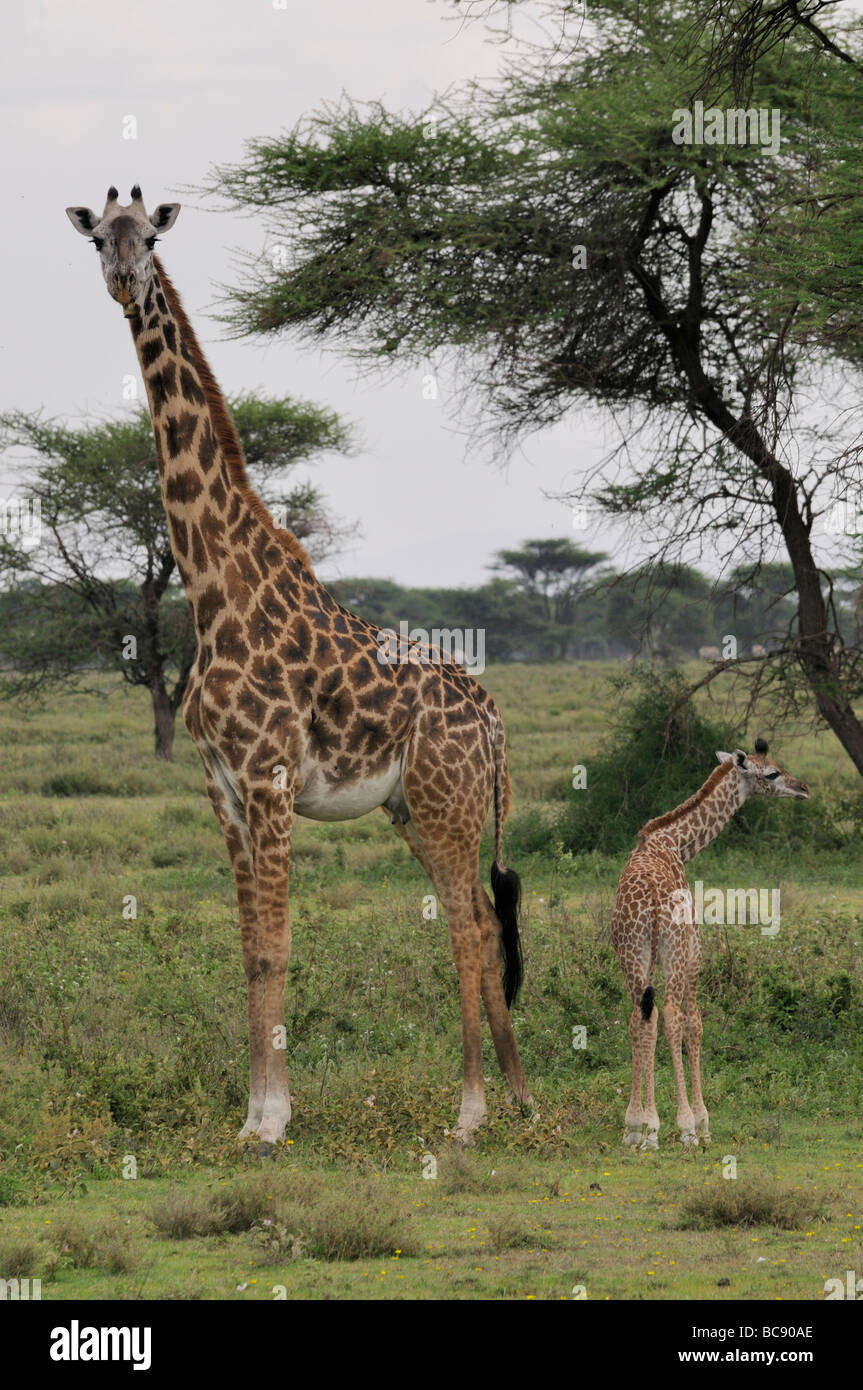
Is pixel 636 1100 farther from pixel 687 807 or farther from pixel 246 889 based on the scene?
pixel 246 889

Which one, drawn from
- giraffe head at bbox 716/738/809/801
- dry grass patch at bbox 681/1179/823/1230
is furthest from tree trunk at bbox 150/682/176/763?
dry grass patch at bbox 681/1179/823/1230

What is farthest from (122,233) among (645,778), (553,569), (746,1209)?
(553,569)

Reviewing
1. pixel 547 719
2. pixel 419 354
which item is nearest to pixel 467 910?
pixel 419 354

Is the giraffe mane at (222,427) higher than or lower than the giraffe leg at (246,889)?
higher

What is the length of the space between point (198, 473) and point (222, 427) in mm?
299

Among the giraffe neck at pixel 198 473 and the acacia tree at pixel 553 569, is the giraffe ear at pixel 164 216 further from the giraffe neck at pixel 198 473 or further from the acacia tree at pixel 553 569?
the acacia tree at pixel 553 569

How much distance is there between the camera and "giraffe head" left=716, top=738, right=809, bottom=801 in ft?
28.9

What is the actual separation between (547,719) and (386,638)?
25.7 m

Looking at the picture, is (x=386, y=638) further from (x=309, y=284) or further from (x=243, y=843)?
(x=309, y=284)

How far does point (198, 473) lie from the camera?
25.5 feet

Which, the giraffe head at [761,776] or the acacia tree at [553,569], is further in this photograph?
the acacia tree at [553,569]

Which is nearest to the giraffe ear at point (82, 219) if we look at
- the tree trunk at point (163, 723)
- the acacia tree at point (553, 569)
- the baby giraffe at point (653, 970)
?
the baby giraffe at point (653, 970)

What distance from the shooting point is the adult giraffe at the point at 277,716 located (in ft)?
24.3

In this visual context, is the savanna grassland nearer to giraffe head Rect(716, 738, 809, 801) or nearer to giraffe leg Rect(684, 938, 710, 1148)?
giraffe leg Rect(684, 938, 710, 1148)
